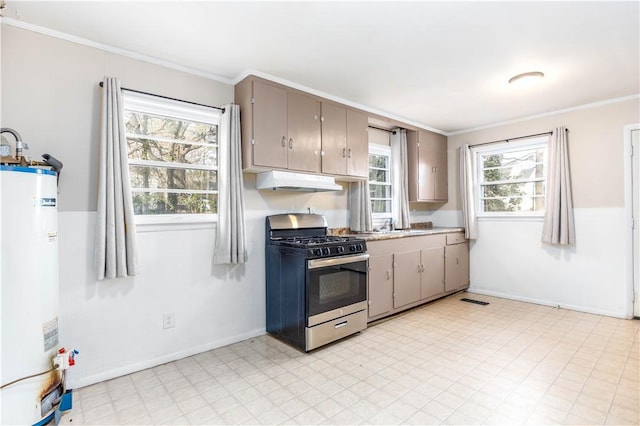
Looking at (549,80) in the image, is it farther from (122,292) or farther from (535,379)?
(122,292)

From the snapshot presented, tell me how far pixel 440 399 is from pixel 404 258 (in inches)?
75.6

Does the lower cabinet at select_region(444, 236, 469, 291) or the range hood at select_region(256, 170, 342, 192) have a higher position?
the range hood at select_region(256, 170, 342, 192)

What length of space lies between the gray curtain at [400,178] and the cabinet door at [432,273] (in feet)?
1.80

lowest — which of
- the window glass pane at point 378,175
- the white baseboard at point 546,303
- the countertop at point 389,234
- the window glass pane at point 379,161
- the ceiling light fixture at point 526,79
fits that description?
the white baseboard at point 546,303

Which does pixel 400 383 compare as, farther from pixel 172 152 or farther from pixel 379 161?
pixel 379 161

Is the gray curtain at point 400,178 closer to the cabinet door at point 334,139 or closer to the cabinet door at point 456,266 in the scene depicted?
the cabinet door at point 456,266

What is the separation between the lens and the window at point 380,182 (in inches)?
179

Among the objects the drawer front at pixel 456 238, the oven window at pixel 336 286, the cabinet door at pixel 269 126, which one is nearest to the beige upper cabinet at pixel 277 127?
the cabinet door at pixel 269 126

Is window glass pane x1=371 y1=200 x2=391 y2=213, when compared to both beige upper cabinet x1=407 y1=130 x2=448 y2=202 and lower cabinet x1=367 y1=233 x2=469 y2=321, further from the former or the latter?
lower cabinet x1=367 y1=233 x2=469 y2=321

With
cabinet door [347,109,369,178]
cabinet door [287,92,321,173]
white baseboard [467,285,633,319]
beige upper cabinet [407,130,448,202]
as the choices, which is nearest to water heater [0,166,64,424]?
cabinet door [287,92,321,173]

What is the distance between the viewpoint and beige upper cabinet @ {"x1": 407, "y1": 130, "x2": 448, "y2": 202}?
4.69 metres

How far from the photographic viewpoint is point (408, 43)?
246cm

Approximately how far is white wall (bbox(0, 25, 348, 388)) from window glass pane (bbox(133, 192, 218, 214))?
0.18 meters

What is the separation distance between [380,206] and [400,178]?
501mm
